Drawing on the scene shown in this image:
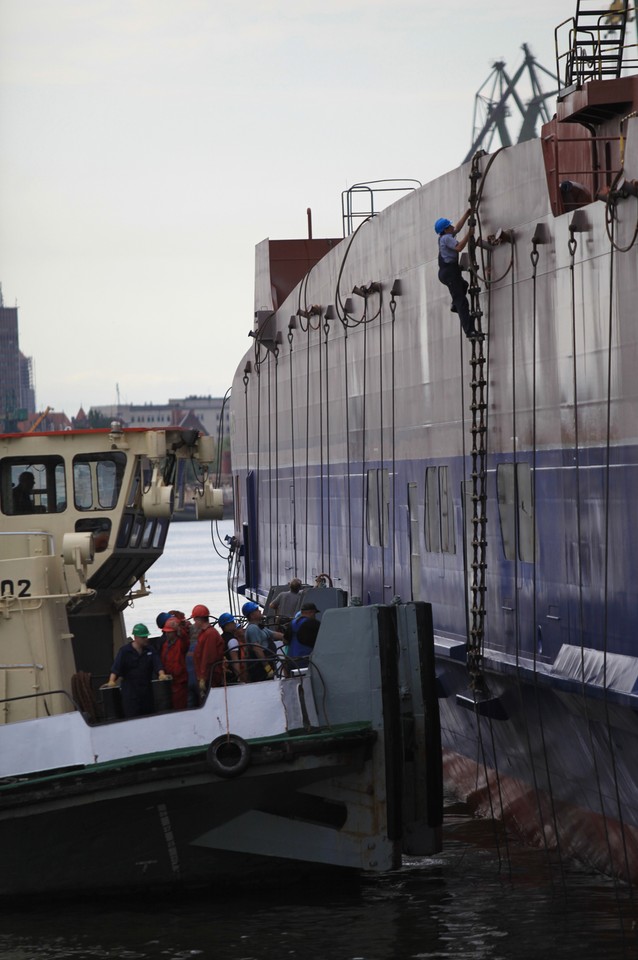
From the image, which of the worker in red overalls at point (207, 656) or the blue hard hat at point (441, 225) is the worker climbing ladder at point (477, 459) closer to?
the blue hard hat at point (441, 225)

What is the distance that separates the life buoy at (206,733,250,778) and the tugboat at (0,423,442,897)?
0.01m

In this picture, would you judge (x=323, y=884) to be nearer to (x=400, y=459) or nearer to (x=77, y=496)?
(x=77, y=496)

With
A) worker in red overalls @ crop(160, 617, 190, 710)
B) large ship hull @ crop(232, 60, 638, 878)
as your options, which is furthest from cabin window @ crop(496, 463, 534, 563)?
worker in red overalls @ crop(160, 617, 190, 710)

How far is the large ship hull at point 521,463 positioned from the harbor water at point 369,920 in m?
0.67

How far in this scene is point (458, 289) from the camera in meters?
17.0

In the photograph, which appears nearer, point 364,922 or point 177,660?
point 364,922

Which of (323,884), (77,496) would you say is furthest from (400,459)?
(323,884)

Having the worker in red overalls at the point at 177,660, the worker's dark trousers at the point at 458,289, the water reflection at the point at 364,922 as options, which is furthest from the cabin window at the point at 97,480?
the water reflection at the point at 364,922

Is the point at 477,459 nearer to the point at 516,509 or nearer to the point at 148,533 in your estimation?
the point at 516,509

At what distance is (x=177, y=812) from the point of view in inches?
567

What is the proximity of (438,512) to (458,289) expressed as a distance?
3.42 meters

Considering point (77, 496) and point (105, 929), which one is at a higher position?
point (77, 496)

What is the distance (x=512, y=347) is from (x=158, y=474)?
4.04 m

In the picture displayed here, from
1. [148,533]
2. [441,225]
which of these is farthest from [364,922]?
[441,225]
